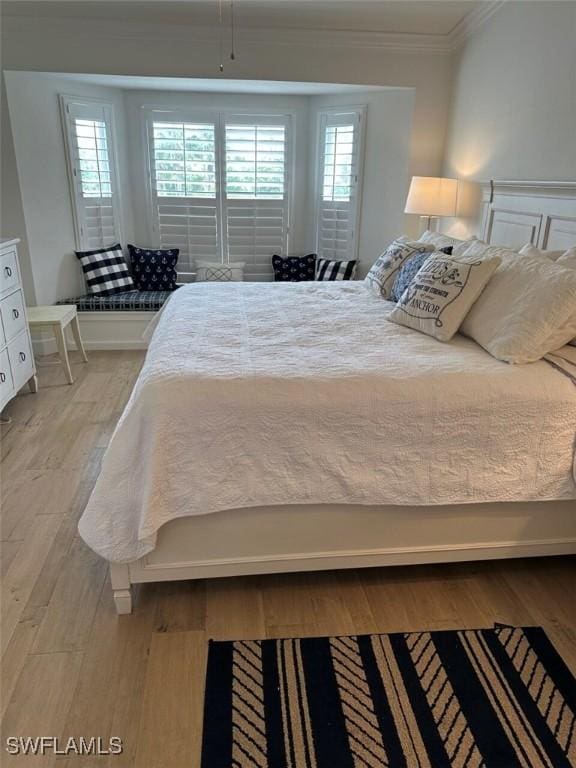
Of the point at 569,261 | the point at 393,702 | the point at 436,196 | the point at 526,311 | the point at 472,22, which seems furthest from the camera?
the point at 436,196

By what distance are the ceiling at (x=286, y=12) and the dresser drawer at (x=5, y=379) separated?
228 cm

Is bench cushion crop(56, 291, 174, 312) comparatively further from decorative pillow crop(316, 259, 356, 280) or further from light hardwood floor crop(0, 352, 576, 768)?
light hardwood floor crop(0, 352, 576, 768)

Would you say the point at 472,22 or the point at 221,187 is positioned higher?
the point at 472,22

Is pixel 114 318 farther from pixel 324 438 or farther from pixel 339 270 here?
pixel 324 438

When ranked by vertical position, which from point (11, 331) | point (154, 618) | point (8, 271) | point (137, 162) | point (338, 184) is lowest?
point (154, 618)

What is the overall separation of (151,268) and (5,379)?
81.5 inches

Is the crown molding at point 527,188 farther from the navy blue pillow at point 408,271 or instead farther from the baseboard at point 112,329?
the baseboard at point 112,329

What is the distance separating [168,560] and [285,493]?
0.46 m

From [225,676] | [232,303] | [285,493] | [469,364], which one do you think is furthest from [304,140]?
[225,676]

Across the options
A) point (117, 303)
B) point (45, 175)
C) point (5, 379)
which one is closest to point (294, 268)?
point (117, 303)

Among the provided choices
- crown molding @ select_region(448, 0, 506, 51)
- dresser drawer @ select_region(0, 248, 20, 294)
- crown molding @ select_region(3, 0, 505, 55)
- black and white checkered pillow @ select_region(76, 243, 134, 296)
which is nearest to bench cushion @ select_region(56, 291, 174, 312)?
black and white checkered pillow @ select_region(76, 243, 134, 296)

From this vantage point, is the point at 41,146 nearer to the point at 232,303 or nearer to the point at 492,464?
the point at 232,303

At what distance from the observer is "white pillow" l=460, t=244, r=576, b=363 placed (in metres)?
1.85

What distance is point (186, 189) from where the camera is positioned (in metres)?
4.79
